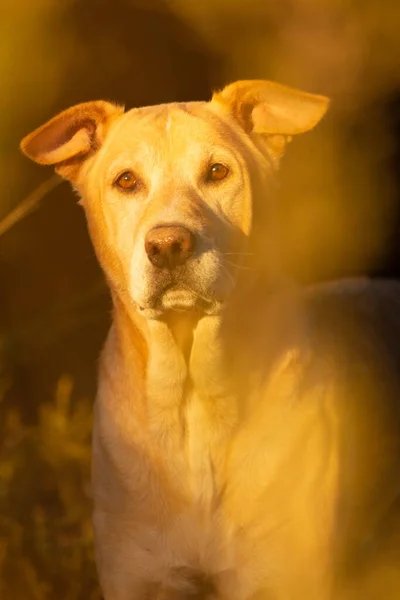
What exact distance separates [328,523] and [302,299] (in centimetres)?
73

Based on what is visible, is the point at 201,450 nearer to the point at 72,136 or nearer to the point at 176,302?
the point at 176,302

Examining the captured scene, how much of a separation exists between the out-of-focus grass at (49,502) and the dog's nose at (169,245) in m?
1.42

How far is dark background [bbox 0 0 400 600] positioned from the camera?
3.99 m

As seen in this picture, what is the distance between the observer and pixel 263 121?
12.0 feet

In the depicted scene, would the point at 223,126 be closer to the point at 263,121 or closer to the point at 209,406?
the point at 263,121

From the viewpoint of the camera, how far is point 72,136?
3.65 meters

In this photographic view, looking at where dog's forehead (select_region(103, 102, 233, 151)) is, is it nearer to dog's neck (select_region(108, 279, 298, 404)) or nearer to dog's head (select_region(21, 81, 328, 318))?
dog's head (select_region(21, 81, 328, 318))

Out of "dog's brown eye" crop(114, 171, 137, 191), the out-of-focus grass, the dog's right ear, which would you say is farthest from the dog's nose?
the out-of-focus grass

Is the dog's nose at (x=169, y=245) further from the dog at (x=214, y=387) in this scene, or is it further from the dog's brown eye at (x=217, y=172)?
the dog's brown eye at (x=217, y=172)

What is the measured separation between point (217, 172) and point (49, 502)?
5.42ft

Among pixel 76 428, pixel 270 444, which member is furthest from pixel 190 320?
pixel 76 428

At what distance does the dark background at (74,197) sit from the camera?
13.1ft

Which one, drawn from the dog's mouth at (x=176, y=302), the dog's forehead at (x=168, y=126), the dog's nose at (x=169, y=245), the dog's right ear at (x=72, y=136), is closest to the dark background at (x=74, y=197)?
the dog's right ear at (x=72, y=136)

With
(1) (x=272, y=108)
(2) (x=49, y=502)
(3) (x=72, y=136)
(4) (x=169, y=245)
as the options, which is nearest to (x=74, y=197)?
(3) (x=72, y=136)
